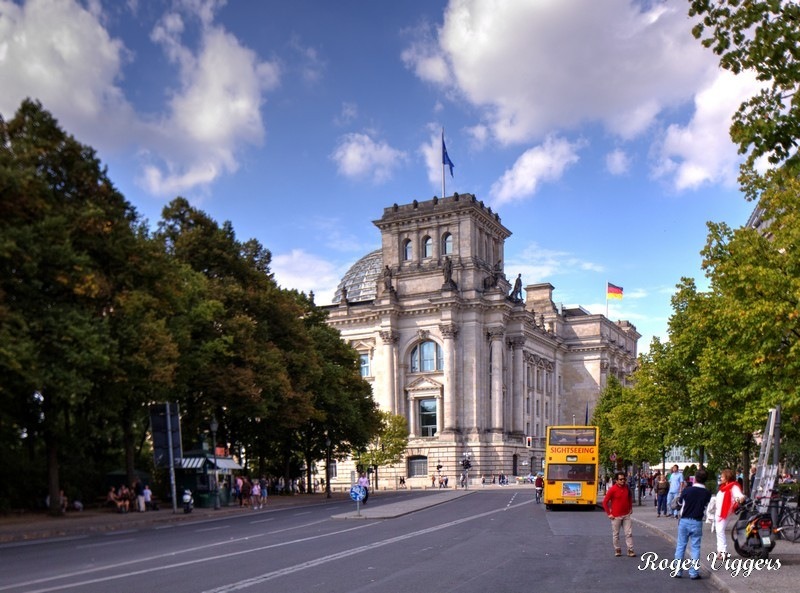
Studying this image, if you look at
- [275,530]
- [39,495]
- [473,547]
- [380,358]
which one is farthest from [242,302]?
[380,358]

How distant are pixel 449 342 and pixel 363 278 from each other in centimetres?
3124

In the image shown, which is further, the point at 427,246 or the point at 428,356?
the point at 427,246

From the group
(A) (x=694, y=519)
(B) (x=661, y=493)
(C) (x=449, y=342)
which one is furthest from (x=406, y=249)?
(A) (x=694, y=519)

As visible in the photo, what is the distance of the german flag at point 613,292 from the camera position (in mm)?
132250

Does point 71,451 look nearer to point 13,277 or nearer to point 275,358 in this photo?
point 275,358

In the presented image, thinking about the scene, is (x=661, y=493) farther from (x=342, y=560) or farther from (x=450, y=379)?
(x=450, y=379)

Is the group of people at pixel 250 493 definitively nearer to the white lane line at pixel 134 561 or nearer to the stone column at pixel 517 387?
the white lane line at pixel 134 561

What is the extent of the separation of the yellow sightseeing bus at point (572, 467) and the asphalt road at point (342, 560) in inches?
523

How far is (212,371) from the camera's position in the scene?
165 ft

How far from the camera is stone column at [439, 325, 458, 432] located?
4114 inches

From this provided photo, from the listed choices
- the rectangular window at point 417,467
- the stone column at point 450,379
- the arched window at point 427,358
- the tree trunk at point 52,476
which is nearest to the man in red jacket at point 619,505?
the tree trunk at point 52,476

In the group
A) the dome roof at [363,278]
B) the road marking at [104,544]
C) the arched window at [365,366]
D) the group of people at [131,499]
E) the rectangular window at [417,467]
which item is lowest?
the rectangular window at [417,467]

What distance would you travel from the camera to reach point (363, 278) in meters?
134

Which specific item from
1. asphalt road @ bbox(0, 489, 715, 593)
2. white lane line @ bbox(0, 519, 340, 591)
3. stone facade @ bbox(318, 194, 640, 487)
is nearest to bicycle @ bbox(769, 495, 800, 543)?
asphalt road @ bbox(0, 489, 715, 593)
